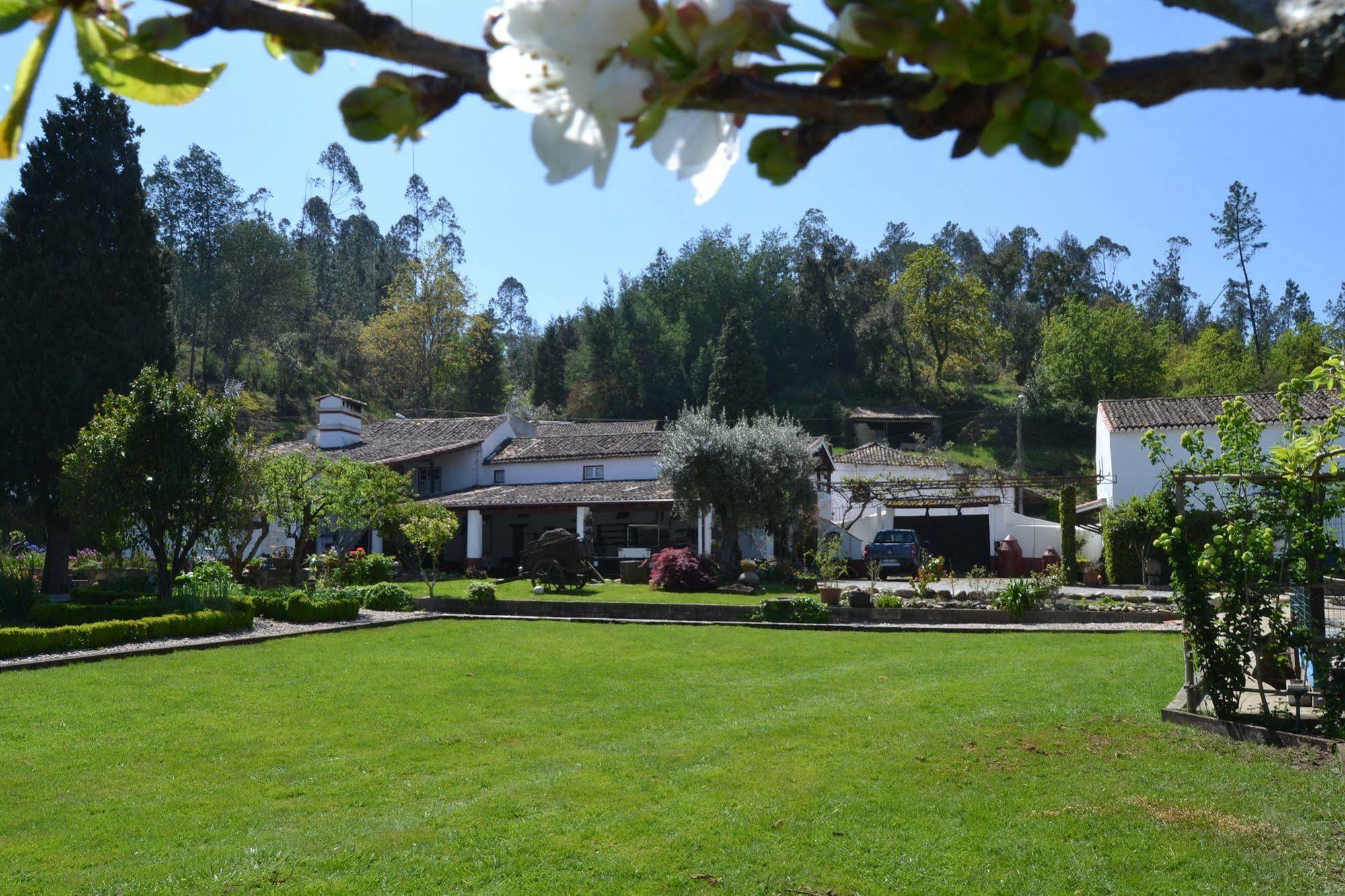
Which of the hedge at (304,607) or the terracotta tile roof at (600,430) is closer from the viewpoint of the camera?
the hedge at (304,607)

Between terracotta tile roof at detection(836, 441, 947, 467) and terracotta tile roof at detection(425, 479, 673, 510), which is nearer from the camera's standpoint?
terracotta tile roof at detection(425, 479, 673, 510)

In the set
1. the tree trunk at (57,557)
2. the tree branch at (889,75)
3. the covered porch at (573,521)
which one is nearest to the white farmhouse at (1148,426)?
the covered porch at (573,521)

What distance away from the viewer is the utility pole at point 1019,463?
113 ft

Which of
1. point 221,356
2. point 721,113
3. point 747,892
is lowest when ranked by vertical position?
point 747,892

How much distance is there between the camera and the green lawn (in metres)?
23.0

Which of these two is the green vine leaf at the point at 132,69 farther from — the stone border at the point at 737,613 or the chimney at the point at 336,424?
the chimney at the point at 336,424

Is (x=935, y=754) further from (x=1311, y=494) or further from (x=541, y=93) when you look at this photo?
(x=541, y=93)

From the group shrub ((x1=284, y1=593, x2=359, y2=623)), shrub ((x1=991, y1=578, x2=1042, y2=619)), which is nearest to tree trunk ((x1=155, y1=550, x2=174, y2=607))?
shrub ((x1=284, y1=593, x2=359, y2=623))

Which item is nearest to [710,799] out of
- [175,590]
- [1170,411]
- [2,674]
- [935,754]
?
[935,754]

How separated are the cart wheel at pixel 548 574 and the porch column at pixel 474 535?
7.09m

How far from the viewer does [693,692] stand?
11289 millimetres

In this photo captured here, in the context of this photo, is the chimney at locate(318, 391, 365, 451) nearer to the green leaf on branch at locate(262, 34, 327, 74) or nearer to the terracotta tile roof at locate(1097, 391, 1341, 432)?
the terracotta tile roof at locate(1097, 391, 1341, 432)

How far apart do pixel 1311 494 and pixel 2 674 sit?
14.3 metres

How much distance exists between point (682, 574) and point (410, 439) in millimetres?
18783
